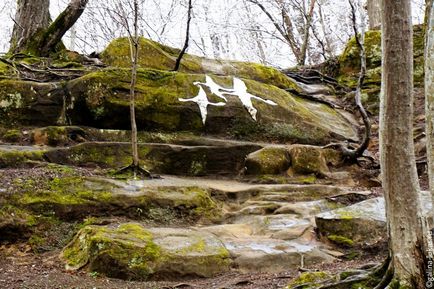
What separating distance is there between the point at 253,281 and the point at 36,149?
4.95 meters

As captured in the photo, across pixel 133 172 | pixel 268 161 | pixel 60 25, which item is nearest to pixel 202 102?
pixel 268 161

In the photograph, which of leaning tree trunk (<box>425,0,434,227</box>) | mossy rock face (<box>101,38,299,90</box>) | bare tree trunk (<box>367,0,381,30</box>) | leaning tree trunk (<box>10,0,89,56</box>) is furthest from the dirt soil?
bare tree trunk (<box>367,0,381,30</box>)

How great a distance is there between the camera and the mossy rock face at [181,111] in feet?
30.0

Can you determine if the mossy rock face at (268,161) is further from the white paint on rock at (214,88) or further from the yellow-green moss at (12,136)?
the yellow-green moss at (12,136)

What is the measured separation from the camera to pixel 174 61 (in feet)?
39.9

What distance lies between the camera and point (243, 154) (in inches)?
357

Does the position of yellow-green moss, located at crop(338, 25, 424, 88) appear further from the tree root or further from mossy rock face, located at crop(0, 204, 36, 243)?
mossy rock face, located at crop(0, 204, 36, 243)

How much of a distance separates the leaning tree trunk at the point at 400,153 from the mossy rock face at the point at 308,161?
5456 mm

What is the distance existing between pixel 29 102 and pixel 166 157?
315 centimetres

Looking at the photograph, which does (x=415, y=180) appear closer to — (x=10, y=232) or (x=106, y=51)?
(x=10, y=232)

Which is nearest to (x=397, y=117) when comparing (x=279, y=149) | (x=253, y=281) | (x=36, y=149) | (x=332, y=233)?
(x=253, y=281)

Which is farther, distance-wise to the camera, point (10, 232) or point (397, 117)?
point (10, 232)

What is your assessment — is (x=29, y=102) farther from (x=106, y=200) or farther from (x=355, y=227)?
(x=355, y=227)

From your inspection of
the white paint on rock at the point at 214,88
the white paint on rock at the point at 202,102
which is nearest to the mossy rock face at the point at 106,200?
the white paint on rock at the point at 202,102
